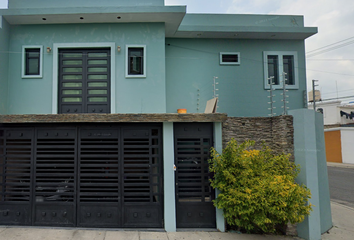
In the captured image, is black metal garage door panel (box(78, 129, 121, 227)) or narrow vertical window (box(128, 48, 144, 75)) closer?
black metal garage door panel (box(78, 129, 121, 227))

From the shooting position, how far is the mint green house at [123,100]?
591cm

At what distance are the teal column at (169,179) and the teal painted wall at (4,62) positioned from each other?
18.5 ft

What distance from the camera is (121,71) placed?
26.9 ft

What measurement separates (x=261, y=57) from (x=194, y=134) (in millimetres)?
5543

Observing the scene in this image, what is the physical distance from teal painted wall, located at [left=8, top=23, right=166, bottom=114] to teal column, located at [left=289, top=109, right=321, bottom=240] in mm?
4129

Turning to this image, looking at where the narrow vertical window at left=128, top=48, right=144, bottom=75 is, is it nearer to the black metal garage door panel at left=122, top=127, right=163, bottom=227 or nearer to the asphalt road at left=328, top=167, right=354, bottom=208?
the black metal garage door panel at left=122, top=127, right=163, bottom=227

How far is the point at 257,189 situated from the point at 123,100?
500 centimetres

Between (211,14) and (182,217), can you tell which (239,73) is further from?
(182,217)

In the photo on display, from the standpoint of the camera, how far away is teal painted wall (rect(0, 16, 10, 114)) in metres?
7.82

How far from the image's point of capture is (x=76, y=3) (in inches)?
330

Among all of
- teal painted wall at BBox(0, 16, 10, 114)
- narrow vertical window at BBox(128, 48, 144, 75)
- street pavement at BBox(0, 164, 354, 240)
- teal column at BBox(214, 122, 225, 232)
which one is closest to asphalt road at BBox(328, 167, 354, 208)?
street pavement at BBox(0, 164, 354, 240)

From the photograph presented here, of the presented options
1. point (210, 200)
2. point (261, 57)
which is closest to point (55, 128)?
point (210, 200)

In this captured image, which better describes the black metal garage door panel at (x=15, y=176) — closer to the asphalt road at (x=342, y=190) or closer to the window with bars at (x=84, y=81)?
the window with bars at (x=84, y=81)

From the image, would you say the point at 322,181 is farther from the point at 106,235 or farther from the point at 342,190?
the point at 342,190
